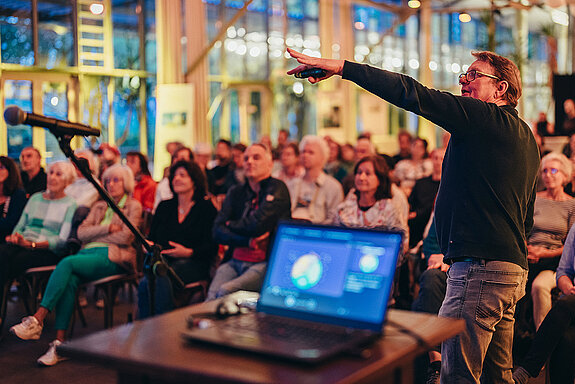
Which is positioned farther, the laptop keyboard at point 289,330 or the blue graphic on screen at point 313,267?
the blue graphic on screen at point 313,267

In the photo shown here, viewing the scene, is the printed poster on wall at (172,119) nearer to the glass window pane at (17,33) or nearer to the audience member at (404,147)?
the glass window pane at (17,33)

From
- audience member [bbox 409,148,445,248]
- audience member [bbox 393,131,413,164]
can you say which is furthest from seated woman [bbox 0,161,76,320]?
audience member [bbox 393,131,413,164]

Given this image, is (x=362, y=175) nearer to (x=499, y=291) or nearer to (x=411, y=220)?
(x=411, y=220)

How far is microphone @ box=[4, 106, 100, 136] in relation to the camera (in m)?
2.35

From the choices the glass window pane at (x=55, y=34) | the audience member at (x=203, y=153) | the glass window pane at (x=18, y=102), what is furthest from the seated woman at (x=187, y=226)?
the glass window pane at (x=55, y=34)

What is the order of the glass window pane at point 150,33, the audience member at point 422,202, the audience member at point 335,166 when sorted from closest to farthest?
the audience member at point 422,202
the audience member at point 335,166
the glass window pane at point 150,33

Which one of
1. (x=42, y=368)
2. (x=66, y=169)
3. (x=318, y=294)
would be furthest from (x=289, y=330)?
(x=66, y=169)

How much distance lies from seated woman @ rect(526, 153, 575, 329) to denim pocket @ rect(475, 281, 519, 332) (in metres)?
1.91

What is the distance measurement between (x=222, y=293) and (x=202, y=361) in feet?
9.39

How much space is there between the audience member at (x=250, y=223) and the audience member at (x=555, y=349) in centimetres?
164

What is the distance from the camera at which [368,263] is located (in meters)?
1.78

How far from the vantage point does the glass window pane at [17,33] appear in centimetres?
1126

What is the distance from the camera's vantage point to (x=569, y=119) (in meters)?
9.28

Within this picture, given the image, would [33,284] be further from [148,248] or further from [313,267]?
[313,267]
